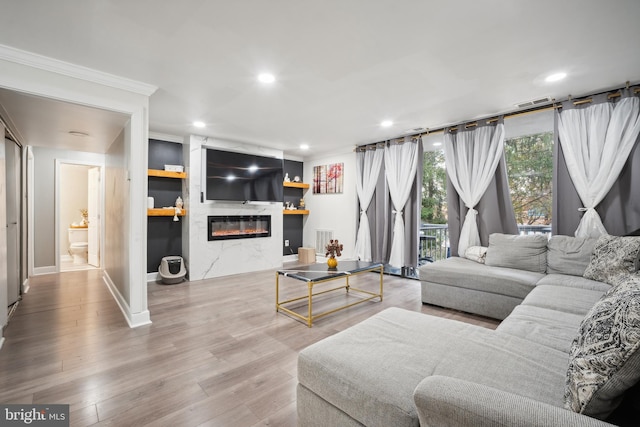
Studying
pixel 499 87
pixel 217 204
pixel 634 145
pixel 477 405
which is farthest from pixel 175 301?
pixel 634 145

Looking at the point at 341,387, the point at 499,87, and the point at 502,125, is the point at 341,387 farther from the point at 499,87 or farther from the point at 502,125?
the point at 502,125

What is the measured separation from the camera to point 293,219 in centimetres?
688

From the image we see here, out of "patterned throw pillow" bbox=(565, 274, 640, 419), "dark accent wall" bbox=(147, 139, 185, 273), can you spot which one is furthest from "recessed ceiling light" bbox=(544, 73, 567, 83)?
"dark accent wall" bbox=(147, 139, 185, 273)

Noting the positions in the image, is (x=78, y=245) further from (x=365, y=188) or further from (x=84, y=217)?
(x=365, y=188)

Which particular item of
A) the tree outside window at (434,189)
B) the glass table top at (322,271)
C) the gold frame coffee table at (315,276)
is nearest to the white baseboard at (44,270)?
the gold frame coffee table at (315,276)

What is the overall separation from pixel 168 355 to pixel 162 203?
333 centimetres

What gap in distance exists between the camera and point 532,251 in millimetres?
3299

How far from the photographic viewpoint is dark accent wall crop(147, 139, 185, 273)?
487 centimetres

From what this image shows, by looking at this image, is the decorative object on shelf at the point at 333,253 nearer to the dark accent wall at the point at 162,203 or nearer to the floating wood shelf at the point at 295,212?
the floating wood shelf at the point at 295,212

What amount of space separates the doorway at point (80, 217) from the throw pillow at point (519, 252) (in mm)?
6702

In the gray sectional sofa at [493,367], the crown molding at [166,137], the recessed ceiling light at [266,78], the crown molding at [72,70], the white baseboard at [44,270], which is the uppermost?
the crown molding at [166,137]

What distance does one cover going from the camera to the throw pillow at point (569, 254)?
2.96 m

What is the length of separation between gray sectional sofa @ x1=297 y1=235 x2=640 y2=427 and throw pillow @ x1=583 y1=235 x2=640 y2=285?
0.01 metres

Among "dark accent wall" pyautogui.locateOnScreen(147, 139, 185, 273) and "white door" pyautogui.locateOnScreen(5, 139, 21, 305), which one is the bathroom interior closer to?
"dark accent wall" pyautogui.locateOnScreen(147, 139, 185, 273)
